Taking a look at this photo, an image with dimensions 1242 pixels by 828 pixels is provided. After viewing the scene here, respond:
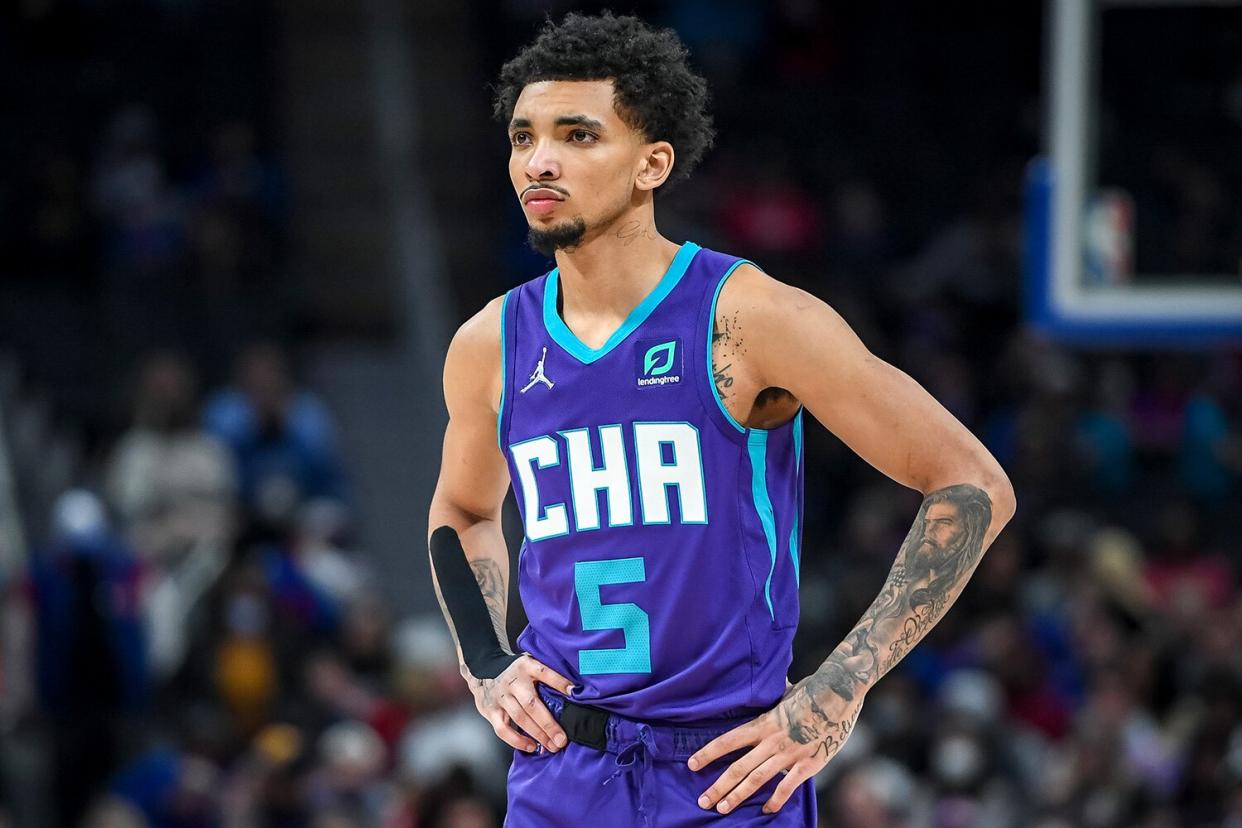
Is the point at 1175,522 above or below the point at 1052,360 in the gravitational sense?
below

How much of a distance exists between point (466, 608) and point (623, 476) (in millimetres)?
678

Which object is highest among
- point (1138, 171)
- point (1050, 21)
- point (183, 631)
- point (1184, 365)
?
point (1050, 21)

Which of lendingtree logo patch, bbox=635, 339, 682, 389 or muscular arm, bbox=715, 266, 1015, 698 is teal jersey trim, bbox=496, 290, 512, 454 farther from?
muscular arm, bbox=715, 266, 1015, 698

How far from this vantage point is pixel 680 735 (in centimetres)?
410

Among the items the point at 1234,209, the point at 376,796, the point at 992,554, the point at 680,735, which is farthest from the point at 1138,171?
the point at 680,735

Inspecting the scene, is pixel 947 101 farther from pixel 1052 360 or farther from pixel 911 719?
pixel 911 719

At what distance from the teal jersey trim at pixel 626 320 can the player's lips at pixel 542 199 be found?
286mm

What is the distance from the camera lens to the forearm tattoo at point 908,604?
3.98m

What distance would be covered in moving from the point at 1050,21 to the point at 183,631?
8913 millimetres

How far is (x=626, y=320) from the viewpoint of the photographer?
4.23 meters

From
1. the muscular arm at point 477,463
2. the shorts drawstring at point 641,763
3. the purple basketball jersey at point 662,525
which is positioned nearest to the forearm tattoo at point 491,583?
the muscular arm at point 477,463

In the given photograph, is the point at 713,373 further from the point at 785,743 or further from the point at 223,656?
the point at 223,656

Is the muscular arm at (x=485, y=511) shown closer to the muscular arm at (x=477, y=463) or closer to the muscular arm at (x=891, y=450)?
the muscular arm at (x=477, y=463)

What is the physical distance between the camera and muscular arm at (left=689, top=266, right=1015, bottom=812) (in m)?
3.99
